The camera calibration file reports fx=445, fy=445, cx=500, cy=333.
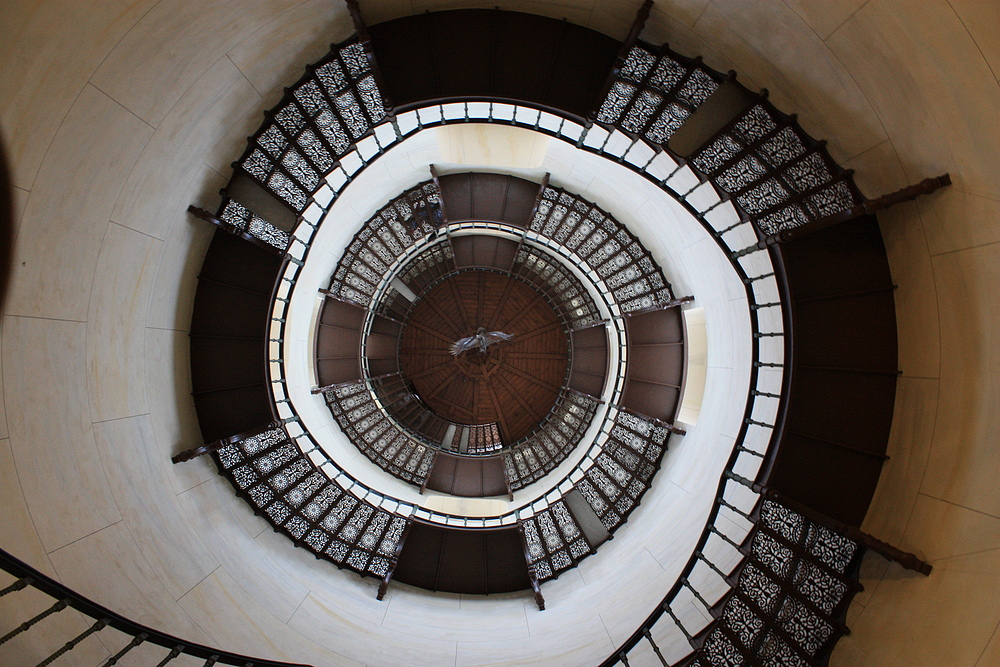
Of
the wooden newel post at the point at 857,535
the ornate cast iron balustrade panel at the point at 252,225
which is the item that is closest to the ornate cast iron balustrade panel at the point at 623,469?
the wooden newel post at the point at 857,535

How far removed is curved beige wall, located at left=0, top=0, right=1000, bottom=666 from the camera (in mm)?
4898

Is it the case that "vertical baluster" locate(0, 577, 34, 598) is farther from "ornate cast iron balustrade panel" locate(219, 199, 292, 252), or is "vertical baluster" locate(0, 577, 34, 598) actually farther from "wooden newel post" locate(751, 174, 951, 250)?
"wooden newel post" locate(751, 174, 951, 250)

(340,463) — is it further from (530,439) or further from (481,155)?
(481,155)

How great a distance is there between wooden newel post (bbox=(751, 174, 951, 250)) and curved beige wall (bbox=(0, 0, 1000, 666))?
215 mm

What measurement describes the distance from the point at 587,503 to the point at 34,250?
432 inches

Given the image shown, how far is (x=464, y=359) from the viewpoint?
605 inches

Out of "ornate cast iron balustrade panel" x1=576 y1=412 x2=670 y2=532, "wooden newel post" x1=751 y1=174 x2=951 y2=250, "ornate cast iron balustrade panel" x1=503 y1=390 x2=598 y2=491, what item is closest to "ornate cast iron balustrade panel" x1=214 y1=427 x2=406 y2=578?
"ornate cast iron balustrade panel" x1=503 y1=390 x2=598 y2=491

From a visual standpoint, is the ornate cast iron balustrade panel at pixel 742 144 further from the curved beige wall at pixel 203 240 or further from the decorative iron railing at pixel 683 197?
the curved beige wall at pixel 203 240

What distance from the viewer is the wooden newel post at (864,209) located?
514 cm

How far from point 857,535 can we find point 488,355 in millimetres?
10983

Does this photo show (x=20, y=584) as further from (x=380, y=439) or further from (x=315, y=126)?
(x=380, y=439)

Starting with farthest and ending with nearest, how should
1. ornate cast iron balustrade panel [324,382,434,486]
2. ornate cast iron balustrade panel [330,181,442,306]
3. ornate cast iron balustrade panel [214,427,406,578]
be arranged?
ornate cast iron balustrade panel [324,382,434,486]
ornate cast iron balustrade panel [330,181,442,306]
ornate cast iron balustrade panel [214,427,406,578]

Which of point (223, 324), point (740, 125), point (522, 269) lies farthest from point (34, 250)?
point (522, 269)

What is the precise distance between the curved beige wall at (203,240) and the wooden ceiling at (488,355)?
25.9ft
